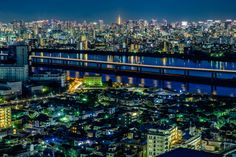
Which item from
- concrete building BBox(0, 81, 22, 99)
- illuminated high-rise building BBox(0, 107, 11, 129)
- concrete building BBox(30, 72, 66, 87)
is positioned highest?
concrete building BBox(30, 72, 66, 87)

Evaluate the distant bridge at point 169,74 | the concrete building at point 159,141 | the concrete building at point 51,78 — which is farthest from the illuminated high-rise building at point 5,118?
the distant bridge at point 169,74

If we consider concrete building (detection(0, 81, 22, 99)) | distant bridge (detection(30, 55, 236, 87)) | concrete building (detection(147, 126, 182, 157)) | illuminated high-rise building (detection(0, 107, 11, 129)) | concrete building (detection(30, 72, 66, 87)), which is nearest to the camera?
concrete building (detection(147, 126, 182, 157))

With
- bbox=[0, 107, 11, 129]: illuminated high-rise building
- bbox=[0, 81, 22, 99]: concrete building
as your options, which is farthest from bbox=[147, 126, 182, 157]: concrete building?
bbox=[0, 81, 22, 99]: concrete building

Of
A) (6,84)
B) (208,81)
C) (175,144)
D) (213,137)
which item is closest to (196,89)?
(208,81)

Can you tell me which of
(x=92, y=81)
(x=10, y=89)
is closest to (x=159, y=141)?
(x=10, y=89)

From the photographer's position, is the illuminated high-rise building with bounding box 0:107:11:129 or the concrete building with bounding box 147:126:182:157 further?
the illuminated high-rise building with bounding box 0:107:11:129

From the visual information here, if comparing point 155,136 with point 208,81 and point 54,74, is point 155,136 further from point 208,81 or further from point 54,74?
point 208,81

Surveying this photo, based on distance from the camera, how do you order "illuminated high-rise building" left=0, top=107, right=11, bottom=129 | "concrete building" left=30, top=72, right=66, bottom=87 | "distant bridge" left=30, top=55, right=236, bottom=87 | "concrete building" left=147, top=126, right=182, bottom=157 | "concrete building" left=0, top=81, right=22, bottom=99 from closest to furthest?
"concrete building" left=147, top=126, right=182, bottom=157 → "illuminated high-rise building" left=0, top=107, right=11, bottom=129 → "concrete building" left=0, top=81, right=22, bottom=99 → "concrete building" left=30, top=72, right=66, bottom=87 → "distant bridge" left=30, top=55, right=236, bottom=87

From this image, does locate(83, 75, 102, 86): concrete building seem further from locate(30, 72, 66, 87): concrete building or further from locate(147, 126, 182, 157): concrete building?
locate(147, 126, 182, 157): concrete building

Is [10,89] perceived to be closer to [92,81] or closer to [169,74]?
[92,81]
